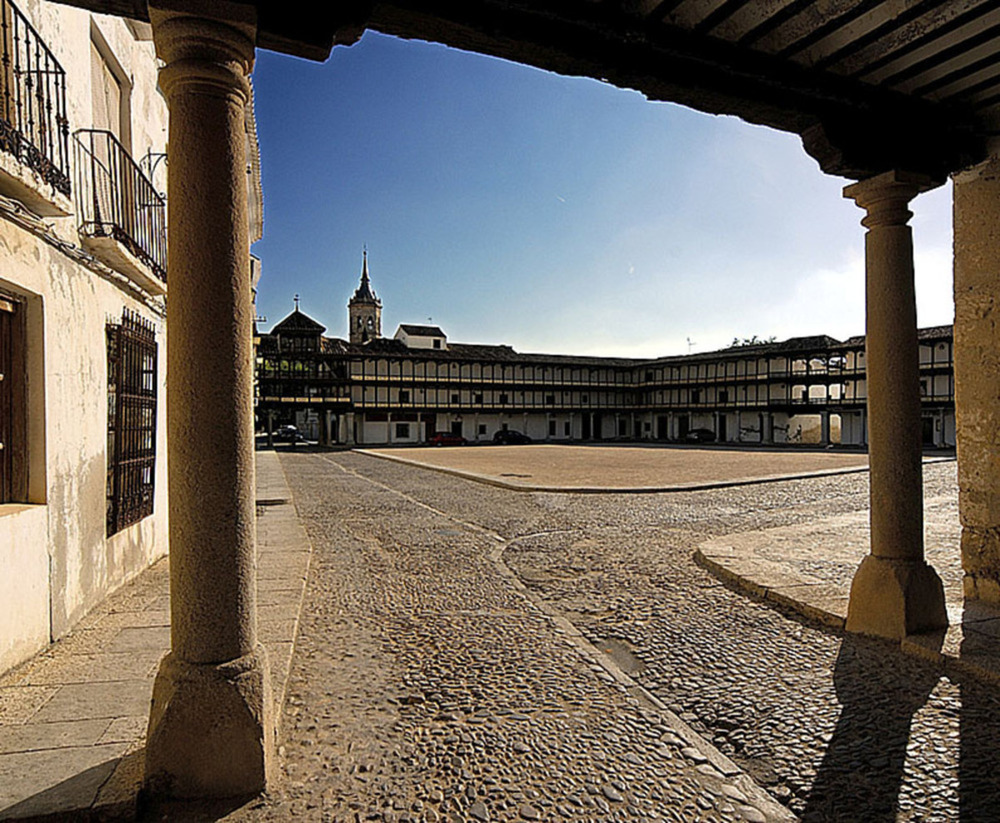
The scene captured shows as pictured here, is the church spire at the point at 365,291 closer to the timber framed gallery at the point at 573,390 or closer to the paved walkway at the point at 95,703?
the timber framed gallery at the point at 573,390

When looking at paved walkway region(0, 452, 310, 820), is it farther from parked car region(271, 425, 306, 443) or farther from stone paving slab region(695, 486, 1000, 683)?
parked car region(271, 425, 306, 443)

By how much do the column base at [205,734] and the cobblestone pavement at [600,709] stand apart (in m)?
0.16

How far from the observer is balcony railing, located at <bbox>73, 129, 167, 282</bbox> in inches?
191

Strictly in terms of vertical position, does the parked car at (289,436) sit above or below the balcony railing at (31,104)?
below

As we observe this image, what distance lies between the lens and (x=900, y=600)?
396 centimetres

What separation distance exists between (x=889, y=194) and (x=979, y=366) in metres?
1.61

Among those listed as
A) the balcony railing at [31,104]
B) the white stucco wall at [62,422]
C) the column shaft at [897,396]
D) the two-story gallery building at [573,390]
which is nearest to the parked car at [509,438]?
the two-story gallery building at [573,390]

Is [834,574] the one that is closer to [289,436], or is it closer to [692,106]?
[692,106]

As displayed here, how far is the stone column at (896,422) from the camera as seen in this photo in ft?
13.2

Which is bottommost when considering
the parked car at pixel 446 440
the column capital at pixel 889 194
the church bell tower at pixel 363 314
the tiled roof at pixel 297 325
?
the parked car at pixel 446 440

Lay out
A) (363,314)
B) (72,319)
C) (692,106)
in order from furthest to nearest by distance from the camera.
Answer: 1. (363,314)
2. (72,319)
3. (692,106)

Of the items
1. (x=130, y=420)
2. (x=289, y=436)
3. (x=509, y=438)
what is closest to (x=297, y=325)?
(x=289, y=436)

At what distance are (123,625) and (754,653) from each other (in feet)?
13.8

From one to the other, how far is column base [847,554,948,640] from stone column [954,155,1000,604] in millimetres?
934
